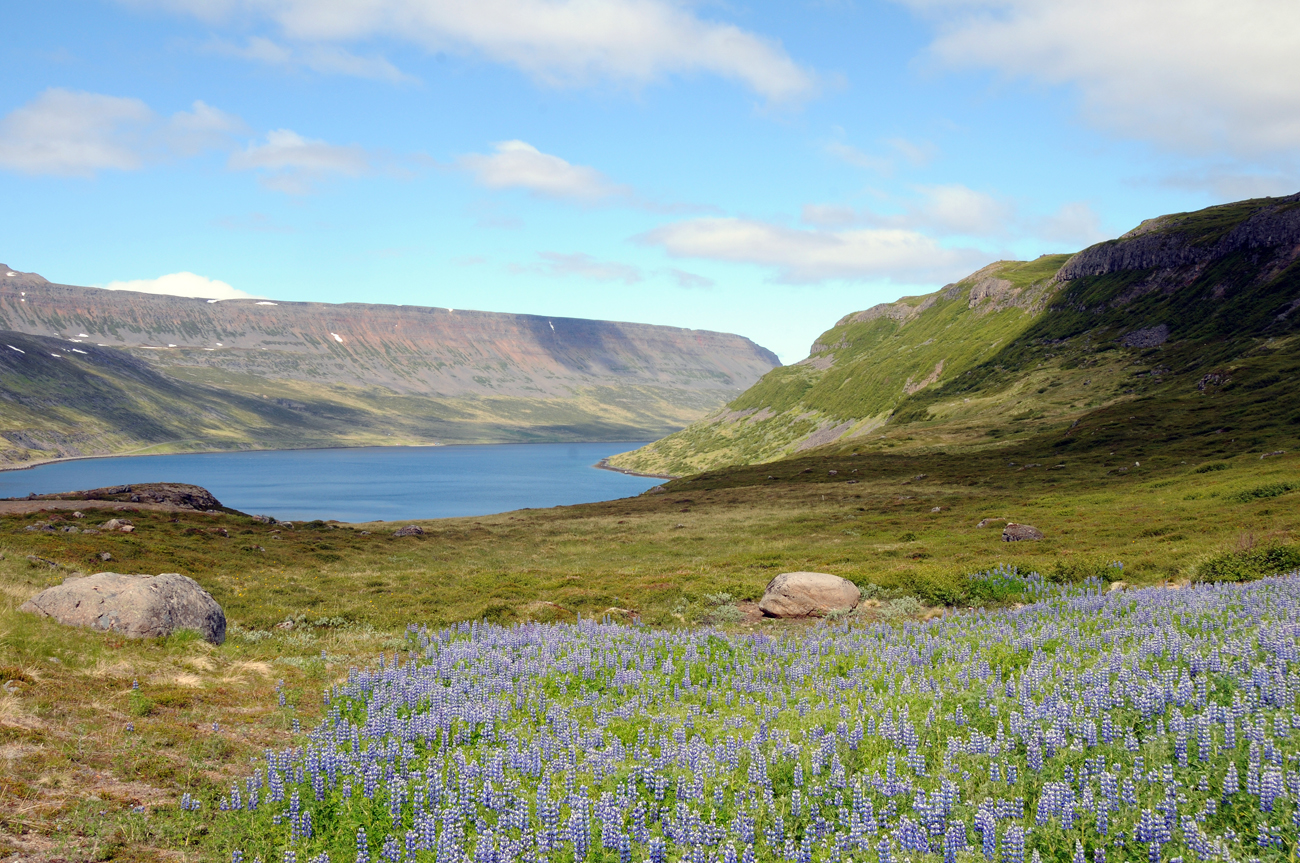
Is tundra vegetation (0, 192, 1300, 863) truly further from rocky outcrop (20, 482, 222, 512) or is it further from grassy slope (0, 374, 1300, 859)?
rocky outcrop (20, 482, 222, 512)

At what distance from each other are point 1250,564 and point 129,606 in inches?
1423

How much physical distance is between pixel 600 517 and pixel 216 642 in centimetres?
→ 8073

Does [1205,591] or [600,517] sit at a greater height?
[1205,591]

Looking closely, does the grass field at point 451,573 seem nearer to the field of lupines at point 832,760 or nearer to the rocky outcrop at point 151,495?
the field of lupines at point 832,760

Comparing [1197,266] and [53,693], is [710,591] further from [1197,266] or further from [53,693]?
[1197,266]

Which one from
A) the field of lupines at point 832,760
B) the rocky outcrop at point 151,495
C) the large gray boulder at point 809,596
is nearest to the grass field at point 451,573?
the large gray boulder at point 809,596

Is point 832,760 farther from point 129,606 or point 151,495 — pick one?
point 151,495

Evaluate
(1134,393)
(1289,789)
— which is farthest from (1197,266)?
(1289,789)

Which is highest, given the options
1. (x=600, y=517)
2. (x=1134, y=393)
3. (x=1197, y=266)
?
(x=1197, y=266)

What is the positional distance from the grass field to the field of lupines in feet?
5.61

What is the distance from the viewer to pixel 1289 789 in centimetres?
766

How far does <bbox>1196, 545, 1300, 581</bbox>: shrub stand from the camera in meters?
26.5

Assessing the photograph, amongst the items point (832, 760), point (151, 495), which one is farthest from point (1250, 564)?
point (151, 495)

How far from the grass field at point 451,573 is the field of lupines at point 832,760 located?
171 cm
